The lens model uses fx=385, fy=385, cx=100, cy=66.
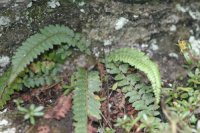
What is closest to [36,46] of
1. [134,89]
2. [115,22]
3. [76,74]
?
[76,74]

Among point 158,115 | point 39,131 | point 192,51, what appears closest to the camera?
point 39,131

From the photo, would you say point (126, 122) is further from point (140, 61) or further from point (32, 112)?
point (32, 112)

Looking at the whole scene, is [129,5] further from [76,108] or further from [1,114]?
[1,114]

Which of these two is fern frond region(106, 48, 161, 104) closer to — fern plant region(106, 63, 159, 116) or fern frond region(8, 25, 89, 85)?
fern plant region(106, 63, 159, 116)

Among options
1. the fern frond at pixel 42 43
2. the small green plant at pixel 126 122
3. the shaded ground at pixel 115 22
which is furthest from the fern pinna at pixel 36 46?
the small green plant at pixel 126 122

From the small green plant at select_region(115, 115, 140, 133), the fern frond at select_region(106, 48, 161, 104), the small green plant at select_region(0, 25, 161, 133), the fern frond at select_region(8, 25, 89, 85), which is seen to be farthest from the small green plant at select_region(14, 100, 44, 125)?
the fern frond at select_region(106, 48, 161, 104)

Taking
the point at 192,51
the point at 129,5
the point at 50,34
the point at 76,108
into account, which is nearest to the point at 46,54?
the point at 50,34

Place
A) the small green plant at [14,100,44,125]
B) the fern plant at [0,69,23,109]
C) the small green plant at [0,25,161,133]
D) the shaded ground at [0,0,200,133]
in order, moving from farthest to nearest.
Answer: the shaded ground at [0,0,200,133], the fern plant at [0,69,23,109], the small green plant at [0,25,161,133], the small green plant at [14,100,44,125]
